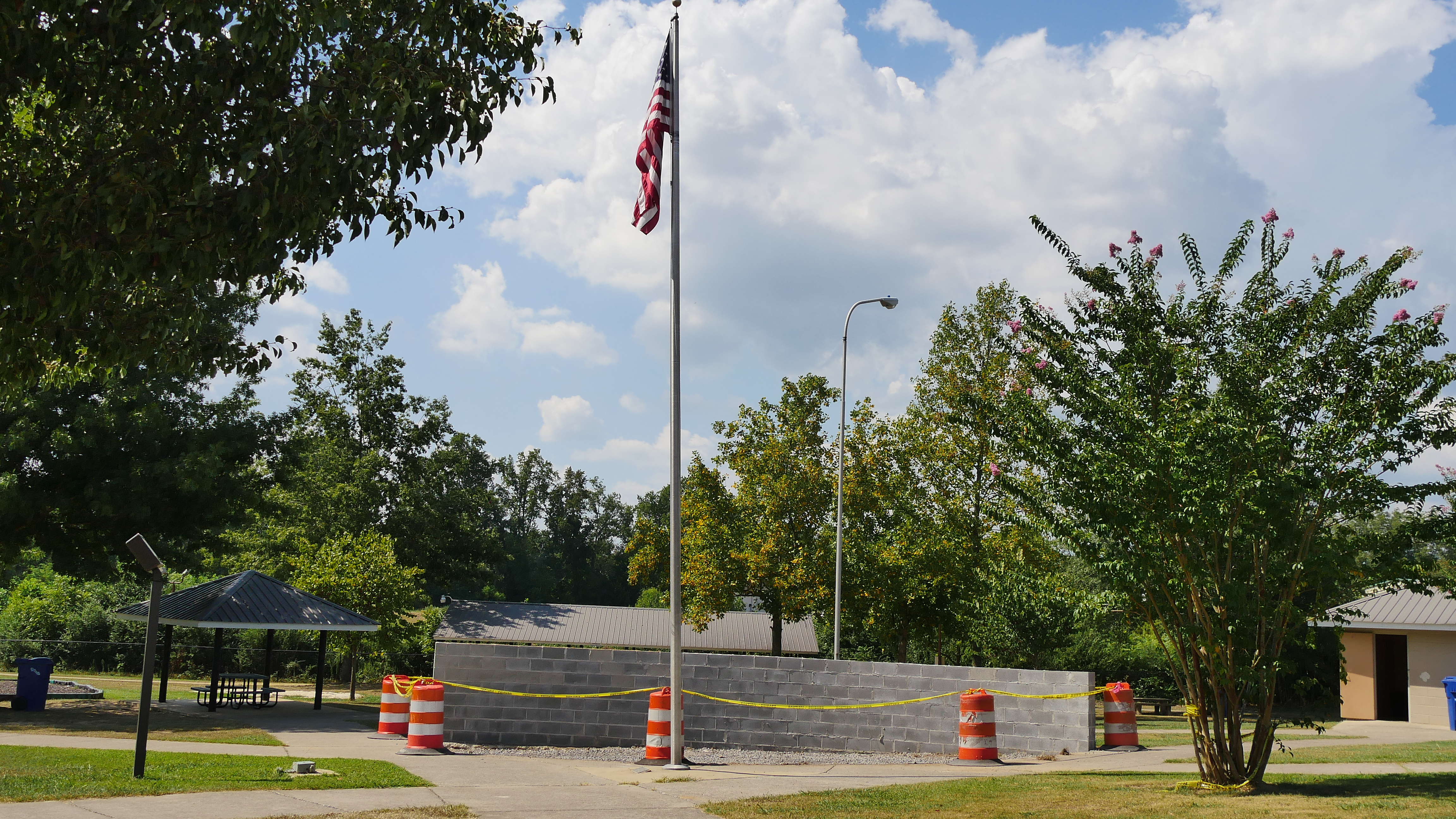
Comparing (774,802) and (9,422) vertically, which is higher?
(9,422)

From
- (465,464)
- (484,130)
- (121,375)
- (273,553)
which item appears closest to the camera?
(484,130)

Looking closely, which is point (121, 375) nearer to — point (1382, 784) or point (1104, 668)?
point (1382, 784)

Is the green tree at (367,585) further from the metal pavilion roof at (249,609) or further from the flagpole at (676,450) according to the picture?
the flagpole at (676,450)

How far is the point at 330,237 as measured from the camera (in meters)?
8.60

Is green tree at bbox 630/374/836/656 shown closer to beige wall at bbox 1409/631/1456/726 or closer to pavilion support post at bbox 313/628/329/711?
pavilion support post at bbox 313/628/329/711

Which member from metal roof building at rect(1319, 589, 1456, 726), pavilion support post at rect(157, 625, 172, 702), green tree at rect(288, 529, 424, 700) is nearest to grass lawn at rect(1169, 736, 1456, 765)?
metal roof building at rect(1319, 589, 1456, 726)

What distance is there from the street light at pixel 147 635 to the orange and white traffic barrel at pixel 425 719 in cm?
387

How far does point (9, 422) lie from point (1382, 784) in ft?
73.7

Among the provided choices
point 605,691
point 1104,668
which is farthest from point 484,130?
point 1104,668

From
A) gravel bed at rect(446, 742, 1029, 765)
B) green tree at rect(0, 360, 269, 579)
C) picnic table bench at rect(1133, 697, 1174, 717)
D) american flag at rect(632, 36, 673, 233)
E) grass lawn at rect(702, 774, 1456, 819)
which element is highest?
american flag at rect(632, 36, 673, 233)

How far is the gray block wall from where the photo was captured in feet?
54.3

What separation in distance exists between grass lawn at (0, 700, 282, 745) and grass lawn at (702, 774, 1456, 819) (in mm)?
9166

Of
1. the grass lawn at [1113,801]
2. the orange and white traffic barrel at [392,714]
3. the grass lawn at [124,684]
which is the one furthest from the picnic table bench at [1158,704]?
the grass lawn at [124,684]

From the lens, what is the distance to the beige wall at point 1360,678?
1081 inches
